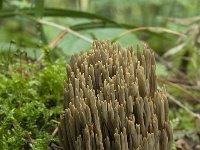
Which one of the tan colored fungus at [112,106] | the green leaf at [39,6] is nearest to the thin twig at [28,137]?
the tan colored fungus at [112,106]

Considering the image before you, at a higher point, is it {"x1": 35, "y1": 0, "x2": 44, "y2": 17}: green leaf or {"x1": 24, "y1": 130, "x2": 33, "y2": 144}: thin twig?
{"x1": 35, "y1": 0, "x2": 44, "y2": 17}: green leaf

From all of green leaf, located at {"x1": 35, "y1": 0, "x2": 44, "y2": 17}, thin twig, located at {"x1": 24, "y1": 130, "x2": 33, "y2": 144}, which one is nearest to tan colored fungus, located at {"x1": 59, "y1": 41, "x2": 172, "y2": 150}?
thin twig, located at {"x1": 24, "y1": 130, "x2": 33, "y2": 144}

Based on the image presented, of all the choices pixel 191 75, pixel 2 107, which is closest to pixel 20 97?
pixel 2 107

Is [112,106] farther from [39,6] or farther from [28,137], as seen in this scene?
[39,6]

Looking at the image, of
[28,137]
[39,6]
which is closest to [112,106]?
[28,137]

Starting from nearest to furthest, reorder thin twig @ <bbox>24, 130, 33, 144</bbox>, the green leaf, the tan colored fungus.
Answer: the tan colored fungus, thin twig @ <bbox>24, 130, 33, 144</bbox>, the green leaf

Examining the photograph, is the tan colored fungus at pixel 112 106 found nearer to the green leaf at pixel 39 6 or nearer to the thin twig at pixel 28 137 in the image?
the thin twig at pixel 28 137

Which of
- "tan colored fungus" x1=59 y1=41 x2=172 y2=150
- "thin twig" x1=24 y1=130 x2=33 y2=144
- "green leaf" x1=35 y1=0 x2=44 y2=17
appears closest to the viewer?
"tan colored fungus" x1=59 y1=41 x2=172 y2=150

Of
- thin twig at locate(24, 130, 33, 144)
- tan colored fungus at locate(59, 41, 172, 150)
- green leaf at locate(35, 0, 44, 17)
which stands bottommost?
thin twig at locate(24, 130, 33, 144)

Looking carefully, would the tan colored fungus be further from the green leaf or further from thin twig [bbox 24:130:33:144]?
the green leaf
